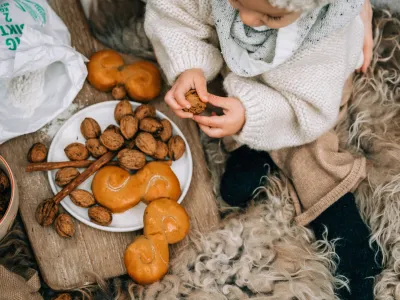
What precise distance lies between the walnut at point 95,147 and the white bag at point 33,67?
8cm

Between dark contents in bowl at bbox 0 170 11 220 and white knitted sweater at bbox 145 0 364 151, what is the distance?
1.00ft

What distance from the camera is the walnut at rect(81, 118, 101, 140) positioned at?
82 cm

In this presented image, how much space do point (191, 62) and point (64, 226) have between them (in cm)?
33

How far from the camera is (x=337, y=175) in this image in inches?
32.0

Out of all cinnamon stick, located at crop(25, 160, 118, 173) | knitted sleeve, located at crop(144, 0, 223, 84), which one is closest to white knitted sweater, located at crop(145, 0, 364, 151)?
knitted sleeve, located at crop(144, 0, 223, 84)

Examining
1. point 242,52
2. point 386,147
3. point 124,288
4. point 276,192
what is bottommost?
point 124,288

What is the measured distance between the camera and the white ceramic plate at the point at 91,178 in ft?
2.64

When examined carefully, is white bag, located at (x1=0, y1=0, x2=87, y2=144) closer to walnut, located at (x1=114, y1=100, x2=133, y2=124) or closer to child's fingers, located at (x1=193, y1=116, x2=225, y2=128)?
walnut, located at (x1=114, y1=100, x2=133, y2=124)

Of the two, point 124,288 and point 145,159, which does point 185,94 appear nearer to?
point 145,159

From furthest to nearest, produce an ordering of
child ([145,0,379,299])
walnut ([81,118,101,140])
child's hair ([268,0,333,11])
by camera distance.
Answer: walnut ([81,118,101,140]) < child ([145,0,379,299]) < child's hair ([268,0,333,11])

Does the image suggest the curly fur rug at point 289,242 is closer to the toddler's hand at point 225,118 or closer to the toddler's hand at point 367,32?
the toddler's hand at point 367,32

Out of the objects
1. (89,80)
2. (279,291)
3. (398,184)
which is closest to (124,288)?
(279,291)

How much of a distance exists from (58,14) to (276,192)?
1.71ft

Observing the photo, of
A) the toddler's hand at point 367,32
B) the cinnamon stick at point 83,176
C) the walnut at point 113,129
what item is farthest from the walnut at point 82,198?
the toddler's hand at point 367,32
